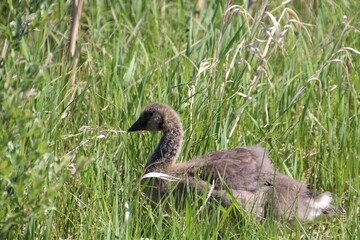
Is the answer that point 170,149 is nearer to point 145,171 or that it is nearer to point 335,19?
point 145,171

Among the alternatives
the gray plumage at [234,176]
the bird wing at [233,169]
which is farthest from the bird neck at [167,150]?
the bird wing at [233,169]

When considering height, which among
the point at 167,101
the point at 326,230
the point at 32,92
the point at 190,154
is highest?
the point at 32,92

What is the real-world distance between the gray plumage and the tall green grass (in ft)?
0.39

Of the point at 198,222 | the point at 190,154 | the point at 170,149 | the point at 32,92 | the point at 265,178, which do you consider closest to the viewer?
the point at 32,92

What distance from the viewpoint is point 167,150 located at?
15.0ft

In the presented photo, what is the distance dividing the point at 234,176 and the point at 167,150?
524 millimetres

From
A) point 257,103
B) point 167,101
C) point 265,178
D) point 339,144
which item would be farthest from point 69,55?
point 339,144

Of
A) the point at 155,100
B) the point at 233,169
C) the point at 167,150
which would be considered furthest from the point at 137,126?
the point at 233,169

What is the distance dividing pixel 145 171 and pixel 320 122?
159cm

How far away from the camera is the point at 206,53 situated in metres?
5.68

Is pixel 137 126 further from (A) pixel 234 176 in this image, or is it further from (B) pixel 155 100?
(A) pixel 234 176

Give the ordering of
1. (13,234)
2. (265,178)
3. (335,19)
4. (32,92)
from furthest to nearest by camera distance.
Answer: (335,19) < (265,178) < (13,234) < (32,92)

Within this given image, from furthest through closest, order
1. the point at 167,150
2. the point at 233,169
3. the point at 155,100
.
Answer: the point at 155,100 < the point at 167,150 < the point at 233,169

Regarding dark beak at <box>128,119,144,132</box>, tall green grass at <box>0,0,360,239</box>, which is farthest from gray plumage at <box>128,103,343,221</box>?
tall green grass at <box>0,0,360,239</box>
